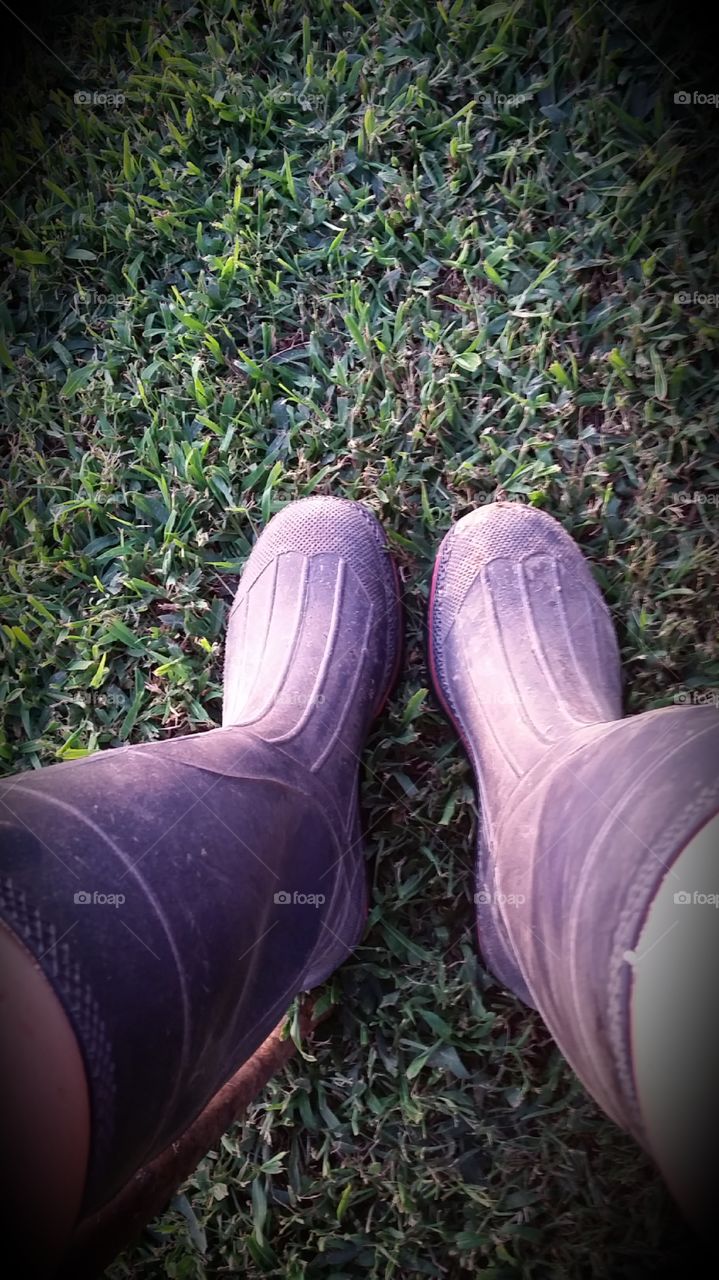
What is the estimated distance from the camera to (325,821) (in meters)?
1.21

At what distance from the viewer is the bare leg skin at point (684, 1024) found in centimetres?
69

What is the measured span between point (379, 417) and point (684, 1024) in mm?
1258

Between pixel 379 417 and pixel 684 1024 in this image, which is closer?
pixel 684 1024

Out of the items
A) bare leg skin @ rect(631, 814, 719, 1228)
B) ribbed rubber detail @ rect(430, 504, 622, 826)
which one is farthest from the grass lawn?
bare leg skin @ rect(631, 814, 719, 1228)

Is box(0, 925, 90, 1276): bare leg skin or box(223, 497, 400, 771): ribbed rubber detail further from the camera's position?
box(223, 497, 400, 771): ribbed rubber detail

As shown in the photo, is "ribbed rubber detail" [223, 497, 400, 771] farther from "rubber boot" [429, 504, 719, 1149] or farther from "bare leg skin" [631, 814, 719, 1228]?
"bare leg skin" [631, 814, 719, 1228]

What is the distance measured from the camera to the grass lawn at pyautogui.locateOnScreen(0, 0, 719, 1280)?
1.47 meters

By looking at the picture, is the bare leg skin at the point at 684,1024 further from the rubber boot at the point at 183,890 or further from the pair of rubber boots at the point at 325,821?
the rubber boot at the point at 183,890

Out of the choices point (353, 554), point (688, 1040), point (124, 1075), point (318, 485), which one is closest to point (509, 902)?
point (688, 1040)

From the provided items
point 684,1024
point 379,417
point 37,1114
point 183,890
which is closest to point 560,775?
point 684,1024

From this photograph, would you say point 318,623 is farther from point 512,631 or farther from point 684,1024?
point 684,1024

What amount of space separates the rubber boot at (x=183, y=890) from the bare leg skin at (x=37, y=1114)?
0.04ft

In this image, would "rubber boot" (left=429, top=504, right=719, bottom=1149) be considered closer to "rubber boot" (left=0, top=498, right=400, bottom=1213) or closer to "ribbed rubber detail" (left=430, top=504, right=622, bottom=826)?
"ribbed rubber detail" (left=430, top=504, right=622, bottom=826)

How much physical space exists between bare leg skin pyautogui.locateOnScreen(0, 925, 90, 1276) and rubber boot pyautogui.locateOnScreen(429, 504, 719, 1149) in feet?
1.52
